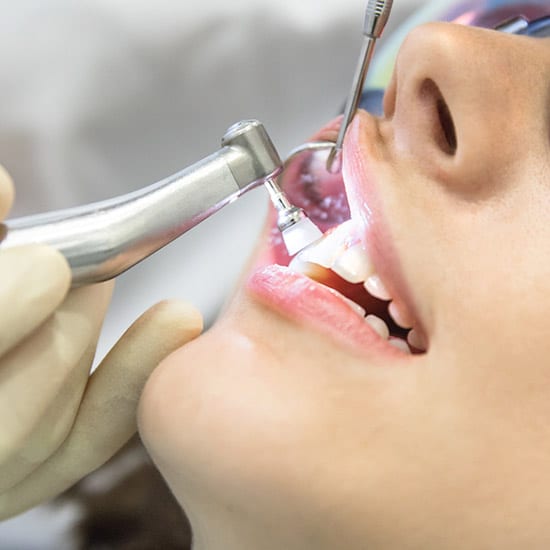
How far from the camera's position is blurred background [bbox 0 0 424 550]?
3.38ft

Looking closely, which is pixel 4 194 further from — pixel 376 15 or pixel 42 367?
pixel 376 15

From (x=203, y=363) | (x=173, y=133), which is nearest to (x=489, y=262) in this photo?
(x=203, y=363)

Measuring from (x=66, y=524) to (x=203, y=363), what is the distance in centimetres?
58

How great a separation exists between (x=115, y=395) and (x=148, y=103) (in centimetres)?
53

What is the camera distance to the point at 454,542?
0.53 m

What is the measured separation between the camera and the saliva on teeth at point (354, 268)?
61 cm

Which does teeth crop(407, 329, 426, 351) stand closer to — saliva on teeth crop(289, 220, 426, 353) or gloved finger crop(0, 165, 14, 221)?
saliva on teeth crop(289, 220, 426, 353)

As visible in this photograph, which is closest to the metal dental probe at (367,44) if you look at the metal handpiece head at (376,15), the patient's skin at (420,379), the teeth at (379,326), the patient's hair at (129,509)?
the metal handpiece head at (376,15)

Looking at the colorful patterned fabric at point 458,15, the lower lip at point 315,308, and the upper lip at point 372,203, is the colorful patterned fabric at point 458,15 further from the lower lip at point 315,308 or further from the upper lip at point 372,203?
the lower lip at point 315,308

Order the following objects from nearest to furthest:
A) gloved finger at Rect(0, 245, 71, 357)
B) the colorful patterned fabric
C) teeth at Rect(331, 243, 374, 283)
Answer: gloved finger at Rect(0, 245, 71, 357)
teeth at Rect(331, 243, 374, 283)
the colorful patterned fabric

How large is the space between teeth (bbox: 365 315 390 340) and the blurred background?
0.55 meters

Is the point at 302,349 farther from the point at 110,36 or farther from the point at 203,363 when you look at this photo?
the point at 110,36

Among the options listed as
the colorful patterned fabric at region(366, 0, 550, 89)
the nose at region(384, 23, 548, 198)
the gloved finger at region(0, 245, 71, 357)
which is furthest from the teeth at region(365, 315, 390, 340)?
the colorful patterned fabric at region(366, 0, 550, 89)

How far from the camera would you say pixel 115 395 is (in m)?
0.69
